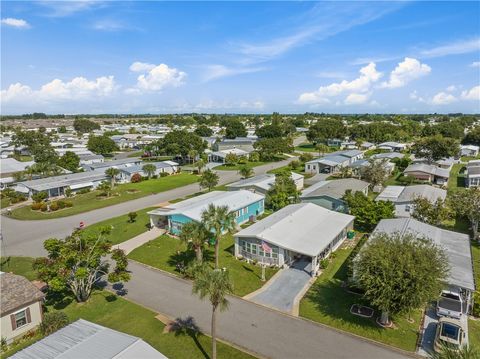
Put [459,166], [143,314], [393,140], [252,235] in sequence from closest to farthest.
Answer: [143,314] < [252,235] < [459,166] < [393,140]

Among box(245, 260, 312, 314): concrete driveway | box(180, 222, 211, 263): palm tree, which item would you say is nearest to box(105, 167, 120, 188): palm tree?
box(180, 222, 211, 263): palm tree

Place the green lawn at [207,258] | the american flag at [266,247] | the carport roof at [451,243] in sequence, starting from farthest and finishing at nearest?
the american flag at [266,247], the green lawn at [207,258], the carport roof at [451,243]

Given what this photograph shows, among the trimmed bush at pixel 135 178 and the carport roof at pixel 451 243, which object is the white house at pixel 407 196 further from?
the trimmed bush at pixel 135 178

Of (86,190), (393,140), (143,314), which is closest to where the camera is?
(143,314)

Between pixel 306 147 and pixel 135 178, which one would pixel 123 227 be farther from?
pixel 306 147

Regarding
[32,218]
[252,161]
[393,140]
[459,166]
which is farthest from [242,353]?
[393,140]

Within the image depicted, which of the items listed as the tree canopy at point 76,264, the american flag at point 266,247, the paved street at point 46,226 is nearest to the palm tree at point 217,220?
the american flag at point 266,247

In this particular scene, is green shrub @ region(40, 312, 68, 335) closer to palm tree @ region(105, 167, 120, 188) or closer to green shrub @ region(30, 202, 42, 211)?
green shrub @ region(30, 202, 42, 211)

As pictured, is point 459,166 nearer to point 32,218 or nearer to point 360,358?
point 360,358
